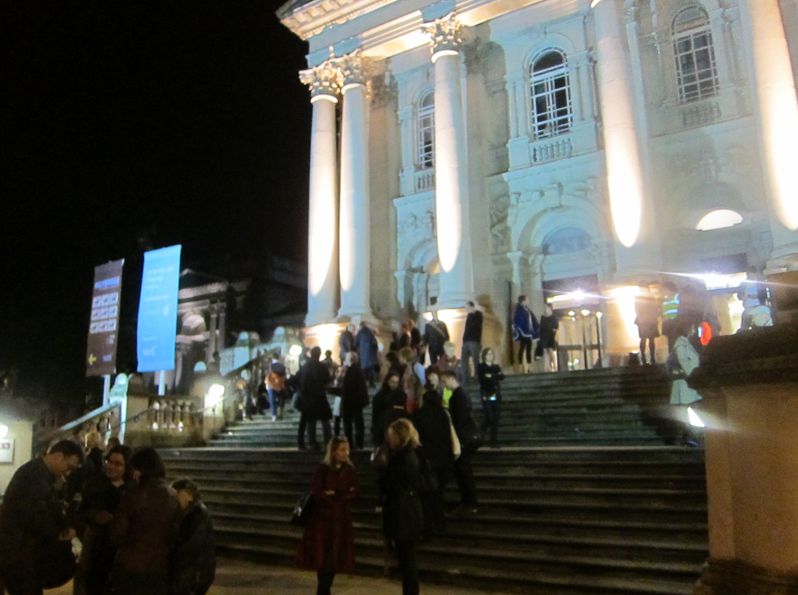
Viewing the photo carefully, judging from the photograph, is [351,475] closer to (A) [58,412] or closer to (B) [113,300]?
(B) [113,300]

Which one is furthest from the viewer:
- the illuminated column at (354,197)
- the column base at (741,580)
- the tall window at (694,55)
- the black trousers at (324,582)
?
the illuminated column at (354,197)

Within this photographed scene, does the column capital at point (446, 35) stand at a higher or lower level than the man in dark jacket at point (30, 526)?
higher

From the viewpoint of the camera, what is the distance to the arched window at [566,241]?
19.3 m

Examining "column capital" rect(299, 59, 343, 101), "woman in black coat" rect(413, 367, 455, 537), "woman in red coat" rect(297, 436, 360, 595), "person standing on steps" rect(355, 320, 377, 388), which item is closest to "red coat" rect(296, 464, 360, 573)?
"woman in red coat" rect(297, 436, 360, 595)

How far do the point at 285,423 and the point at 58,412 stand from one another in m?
16.7

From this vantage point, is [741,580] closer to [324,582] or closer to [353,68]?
[324,582]

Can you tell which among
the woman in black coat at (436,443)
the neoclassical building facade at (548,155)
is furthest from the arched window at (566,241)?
the woman in black coat at (436,443)

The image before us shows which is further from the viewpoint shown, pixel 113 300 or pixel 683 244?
pixel 683 244

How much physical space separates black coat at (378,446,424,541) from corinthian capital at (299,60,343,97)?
17668 millimetres

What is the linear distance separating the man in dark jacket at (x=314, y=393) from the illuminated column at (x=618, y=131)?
8144 millimetres

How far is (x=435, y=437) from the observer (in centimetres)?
724

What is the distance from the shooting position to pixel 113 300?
1608 cm

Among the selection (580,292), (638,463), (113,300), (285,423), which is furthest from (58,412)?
(638,463)

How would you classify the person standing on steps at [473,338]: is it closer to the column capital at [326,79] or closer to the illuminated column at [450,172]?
the illuminated column at [450,172]
